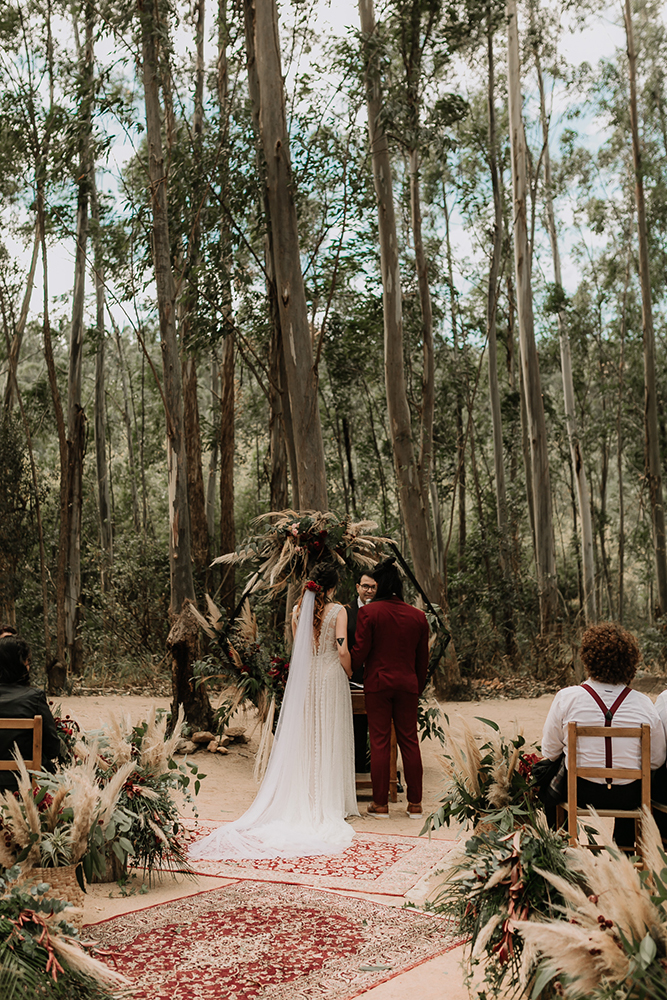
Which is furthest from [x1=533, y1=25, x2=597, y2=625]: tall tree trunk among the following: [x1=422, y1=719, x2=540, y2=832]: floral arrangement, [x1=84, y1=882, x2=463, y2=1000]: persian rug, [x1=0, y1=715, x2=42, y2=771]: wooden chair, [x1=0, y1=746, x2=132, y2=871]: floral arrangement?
[x1=0, y1=715, x2=42, y2=771]: wooden chair

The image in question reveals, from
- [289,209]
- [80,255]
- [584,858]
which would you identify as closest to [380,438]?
[80,255]

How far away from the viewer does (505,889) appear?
9.77 feet

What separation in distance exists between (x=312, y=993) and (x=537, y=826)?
38.6 inches

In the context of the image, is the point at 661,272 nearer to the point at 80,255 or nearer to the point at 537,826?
the point at 80,255

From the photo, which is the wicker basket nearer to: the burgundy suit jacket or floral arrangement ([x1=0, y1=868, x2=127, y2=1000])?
floral arrangement ([x1=0, y1=868, x2=127, y2=1000])

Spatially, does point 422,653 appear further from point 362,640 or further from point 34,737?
point 34,737

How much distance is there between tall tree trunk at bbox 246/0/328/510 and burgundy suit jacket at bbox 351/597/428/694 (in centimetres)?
414

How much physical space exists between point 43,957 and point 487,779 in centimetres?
189

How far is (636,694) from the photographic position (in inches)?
149

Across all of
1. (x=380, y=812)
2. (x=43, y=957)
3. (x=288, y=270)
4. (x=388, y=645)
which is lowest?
(x=380, y=812)

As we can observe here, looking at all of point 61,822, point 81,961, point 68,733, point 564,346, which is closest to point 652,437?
point 564,346

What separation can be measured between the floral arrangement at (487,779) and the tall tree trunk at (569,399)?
1445 cm

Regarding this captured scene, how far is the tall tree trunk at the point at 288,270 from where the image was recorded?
34.9 ft

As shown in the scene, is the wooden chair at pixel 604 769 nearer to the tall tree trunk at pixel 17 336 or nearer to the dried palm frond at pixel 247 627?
the dried palm frond at pixel 247 627
